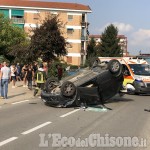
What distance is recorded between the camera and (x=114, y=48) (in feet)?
282

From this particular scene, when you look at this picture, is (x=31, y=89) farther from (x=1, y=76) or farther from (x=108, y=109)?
(x=108, y=109)

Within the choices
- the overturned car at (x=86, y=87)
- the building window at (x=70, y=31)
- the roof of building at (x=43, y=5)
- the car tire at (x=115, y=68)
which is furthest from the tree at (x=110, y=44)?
the overturned car at (x=86, y=87)

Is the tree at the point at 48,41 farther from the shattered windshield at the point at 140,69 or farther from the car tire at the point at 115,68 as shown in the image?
the car tire at the point at 115,68

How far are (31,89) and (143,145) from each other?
51.7ft

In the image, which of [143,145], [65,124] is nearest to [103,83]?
[65,124]

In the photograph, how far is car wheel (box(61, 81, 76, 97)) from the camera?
47.4ft

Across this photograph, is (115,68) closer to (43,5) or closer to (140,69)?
(140,69)

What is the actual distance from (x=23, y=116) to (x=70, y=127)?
2.51 m

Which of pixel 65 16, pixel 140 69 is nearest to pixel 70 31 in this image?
pixel 65 16

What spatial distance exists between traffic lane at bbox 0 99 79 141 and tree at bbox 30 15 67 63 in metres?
9.80

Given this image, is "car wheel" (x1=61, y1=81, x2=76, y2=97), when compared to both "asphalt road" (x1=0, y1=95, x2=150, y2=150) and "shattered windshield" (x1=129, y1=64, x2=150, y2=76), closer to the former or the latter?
"asphalt road" (x1=0, y1=95, x2=150, y2=150)

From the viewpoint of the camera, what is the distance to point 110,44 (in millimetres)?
86750

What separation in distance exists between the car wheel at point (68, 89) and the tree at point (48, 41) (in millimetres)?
11190

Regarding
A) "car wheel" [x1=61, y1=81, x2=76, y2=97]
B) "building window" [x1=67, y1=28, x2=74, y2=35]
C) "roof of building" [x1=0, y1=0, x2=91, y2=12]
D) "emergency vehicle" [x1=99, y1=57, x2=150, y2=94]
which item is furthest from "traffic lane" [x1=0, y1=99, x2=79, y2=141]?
"roof of building" [x1=0, y1=0, x2=91, y2=12]
